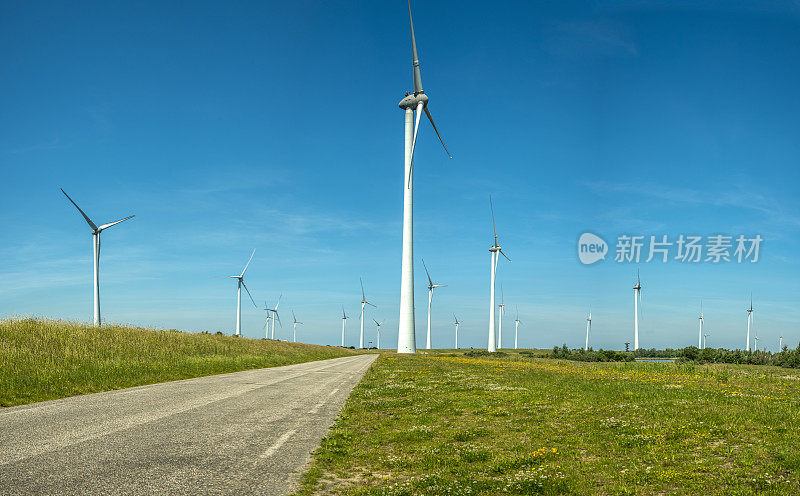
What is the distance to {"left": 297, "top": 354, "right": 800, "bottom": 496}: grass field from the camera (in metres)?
8.82

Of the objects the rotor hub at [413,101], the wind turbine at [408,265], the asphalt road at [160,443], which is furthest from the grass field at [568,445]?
the rotor hub at [413,101]

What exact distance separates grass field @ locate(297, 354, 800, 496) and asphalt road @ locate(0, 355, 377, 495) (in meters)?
0.99

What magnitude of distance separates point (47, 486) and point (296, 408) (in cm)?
986

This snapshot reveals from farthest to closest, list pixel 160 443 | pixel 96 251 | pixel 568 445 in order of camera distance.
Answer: pixel 96 251, pixel 568 445, pixel 160 443

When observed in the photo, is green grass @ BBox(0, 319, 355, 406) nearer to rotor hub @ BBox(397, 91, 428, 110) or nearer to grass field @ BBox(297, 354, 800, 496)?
grass field @ BBox(297, 354, 800, 496)

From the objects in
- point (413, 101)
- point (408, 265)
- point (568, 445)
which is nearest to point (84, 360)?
point (568, 445)

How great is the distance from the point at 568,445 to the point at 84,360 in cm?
2709

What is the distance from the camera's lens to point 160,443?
37.4 ft

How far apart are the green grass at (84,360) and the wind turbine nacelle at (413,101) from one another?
47866 millimetres

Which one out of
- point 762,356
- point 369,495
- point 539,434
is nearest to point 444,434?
point 539,434

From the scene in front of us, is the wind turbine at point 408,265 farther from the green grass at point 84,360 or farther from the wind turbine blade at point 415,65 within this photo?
the green grass at point 84,360

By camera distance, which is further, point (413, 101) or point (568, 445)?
point (413, 101)

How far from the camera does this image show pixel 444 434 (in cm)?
1316

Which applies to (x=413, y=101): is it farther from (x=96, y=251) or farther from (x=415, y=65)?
(x=96, y=251)
